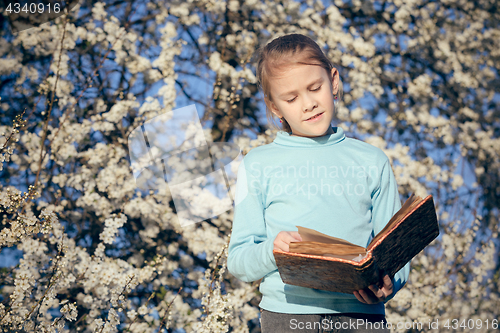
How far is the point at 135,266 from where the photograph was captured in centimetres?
254

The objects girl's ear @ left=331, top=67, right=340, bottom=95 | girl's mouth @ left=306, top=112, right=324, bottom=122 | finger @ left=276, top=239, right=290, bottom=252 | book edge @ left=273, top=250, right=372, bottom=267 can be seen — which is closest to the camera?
book edge @ left=273, top=250, right=372, bottom=267

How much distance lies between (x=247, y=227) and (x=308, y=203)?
208mm

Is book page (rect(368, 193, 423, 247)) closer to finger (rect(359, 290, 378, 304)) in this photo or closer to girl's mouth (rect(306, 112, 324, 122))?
finger (rect(359, 290, 378, 304))

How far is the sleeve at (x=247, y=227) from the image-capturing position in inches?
40.0

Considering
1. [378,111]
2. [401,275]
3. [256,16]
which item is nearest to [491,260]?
[378,111]

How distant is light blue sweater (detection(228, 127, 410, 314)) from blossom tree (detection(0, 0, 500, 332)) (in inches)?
30.6

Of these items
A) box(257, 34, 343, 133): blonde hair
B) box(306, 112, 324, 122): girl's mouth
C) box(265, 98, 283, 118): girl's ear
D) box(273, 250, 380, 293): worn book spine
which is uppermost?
box(257, 34, 343, 133): blonde hair

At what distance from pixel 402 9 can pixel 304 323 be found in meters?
3.57

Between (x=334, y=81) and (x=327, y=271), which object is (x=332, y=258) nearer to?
(x=327, y=271)

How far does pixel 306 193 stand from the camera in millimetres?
1075

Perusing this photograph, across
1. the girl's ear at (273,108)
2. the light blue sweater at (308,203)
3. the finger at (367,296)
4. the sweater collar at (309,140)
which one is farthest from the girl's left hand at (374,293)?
the girl's ear at (273,108)

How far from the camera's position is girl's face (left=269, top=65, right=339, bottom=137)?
1.11m

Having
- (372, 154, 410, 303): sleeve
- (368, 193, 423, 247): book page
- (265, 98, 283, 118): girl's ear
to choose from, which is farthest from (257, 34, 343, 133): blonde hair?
(368, 193, 423, 247): book page


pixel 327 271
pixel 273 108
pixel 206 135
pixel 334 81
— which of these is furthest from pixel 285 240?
pixel 206 135
